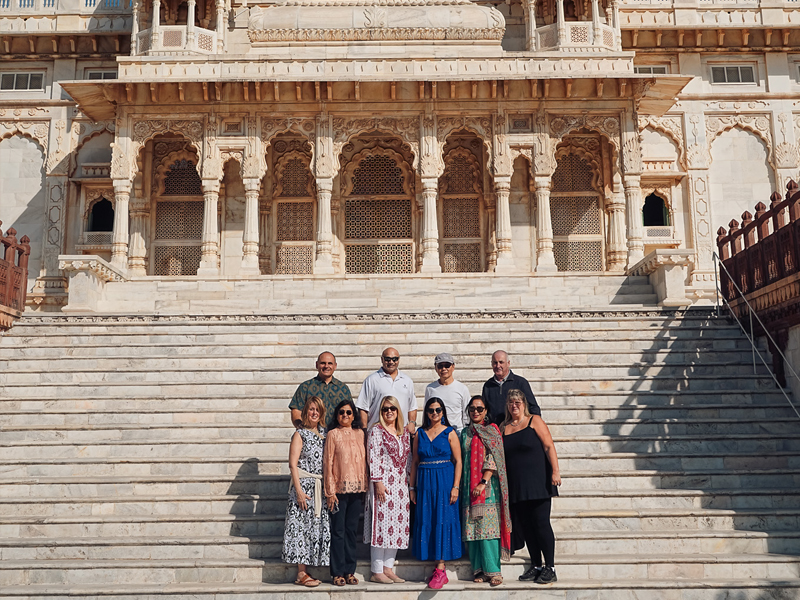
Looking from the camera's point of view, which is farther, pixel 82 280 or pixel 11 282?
pixel 82 280

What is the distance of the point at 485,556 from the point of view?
256 inches

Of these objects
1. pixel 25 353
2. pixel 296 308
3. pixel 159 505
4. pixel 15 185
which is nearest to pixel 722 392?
pixel 159 505

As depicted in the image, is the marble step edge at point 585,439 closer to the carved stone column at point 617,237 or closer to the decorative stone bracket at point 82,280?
the decorative stone bracket at point 82,280

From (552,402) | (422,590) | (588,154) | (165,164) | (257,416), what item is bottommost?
(422,590)

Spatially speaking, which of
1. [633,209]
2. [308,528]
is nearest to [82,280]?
[308,528]

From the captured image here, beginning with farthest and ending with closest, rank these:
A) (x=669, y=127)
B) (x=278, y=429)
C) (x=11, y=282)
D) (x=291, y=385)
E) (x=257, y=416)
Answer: (x=669, y=127), (x=11, y=282), (x=291, y=385), (x=257, y=416), (x=278, y=429)

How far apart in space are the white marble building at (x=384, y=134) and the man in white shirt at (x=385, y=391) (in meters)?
8.31

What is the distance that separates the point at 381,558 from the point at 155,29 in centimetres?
1482

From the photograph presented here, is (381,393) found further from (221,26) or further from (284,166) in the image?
(221,26)

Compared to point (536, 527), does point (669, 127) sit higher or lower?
higher

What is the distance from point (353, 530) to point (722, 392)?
15.9 ft

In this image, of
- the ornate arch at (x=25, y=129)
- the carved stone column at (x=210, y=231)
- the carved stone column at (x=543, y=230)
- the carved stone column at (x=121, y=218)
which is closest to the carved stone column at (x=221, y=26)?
the carved stone column at (x=210, y=231)

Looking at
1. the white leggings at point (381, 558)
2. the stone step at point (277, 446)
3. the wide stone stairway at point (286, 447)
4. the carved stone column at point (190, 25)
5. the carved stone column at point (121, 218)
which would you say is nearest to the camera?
the white leggings at point (381, 558)

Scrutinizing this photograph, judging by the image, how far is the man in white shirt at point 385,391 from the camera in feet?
23.3
